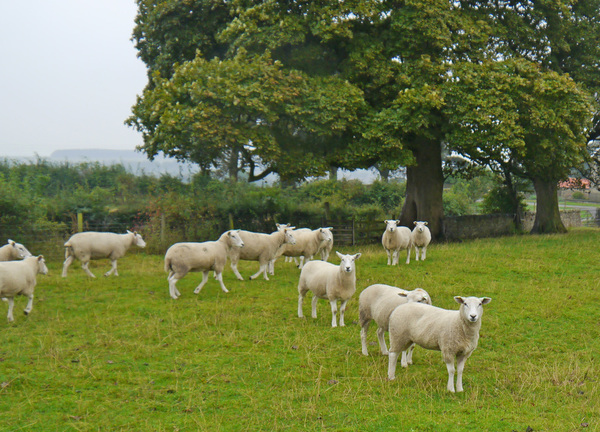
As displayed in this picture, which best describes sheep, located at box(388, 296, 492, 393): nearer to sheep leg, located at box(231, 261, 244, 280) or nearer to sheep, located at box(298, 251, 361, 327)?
sheep, located at box(298, 251, 361, 327)

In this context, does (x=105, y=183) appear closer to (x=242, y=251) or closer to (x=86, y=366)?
(x=242, y=251)

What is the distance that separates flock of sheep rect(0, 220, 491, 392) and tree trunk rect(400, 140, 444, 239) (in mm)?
6790

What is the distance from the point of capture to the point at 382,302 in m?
8.84

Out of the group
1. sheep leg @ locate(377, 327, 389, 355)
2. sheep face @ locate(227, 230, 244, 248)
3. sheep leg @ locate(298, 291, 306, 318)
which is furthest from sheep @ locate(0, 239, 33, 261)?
sheep leg @ locate(377, 327, 389, 355)

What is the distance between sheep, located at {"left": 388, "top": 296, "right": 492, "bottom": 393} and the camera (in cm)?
727

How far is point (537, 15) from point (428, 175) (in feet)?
30.7

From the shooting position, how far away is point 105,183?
1534 inches

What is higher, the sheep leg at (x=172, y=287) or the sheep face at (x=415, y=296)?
the sheep face at (x=415, y=296)

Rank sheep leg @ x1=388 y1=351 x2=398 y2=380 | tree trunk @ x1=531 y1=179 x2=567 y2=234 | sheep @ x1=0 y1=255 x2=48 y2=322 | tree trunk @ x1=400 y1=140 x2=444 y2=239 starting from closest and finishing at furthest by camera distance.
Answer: sheep leg @ x1=388 y1=351 x2=398 y2=380
sheep @ x1=0 y1=255 x2=48 y2=322
tree trunk @ x1=400 y1=140 x2=444 y2=239
tree trunk @ x1=531 y1=179 x2=567 y2=234

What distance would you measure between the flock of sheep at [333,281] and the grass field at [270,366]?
20.7 inches

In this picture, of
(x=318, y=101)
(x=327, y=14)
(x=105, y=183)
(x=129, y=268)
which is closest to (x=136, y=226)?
(x=129, y=268)

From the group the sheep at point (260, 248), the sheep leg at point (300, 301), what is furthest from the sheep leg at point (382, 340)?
the sheep at point (260, 248)

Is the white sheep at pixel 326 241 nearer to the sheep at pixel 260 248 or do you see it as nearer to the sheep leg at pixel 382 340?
the sheep at pixel 260 248

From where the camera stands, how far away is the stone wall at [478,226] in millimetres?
29375
